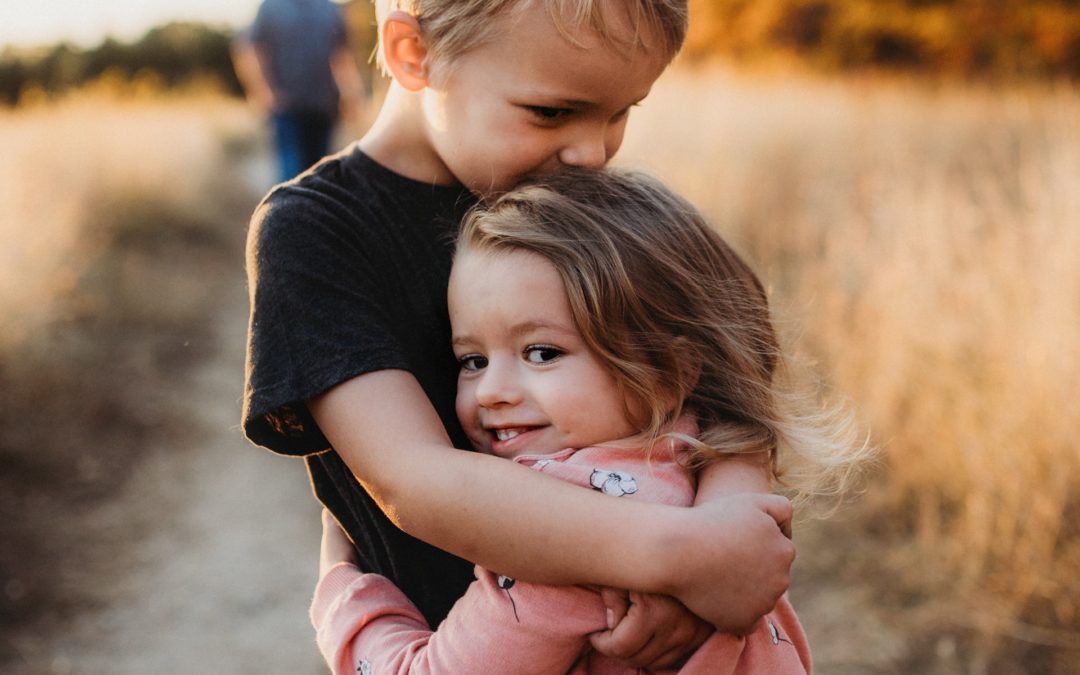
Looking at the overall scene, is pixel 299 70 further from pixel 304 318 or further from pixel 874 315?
pixel 304 318

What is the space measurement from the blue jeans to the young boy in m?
5.04

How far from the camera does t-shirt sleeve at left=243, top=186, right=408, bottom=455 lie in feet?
3.88

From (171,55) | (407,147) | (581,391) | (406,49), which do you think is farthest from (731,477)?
(171,55)

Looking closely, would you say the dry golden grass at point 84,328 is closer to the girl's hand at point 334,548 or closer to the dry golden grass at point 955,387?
the girl's hand at point 334,548

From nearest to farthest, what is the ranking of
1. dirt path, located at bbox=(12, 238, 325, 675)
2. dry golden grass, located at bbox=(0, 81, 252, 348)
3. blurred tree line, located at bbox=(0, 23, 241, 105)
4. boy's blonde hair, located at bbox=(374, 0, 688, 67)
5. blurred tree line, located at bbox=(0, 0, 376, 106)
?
boy's blonde hair, located at bbox=(374, 0, 688, 67) → dirt path, located at bbox=(12, 238, 325, 675) → dry golden grass, located at bbox=(0, 81, 252, 348) → blurred tree line, located at bbox=(0, 0, 376, 106) → blurred tree line, located at bbox=(0, 23, 241, 105)

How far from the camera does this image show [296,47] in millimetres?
6121

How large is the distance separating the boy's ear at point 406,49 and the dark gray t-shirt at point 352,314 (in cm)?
14

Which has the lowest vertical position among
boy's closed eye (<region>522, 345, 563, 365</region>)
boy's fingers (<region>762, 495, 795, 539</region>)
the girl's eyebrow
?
boy's fingers (<region>762, 495, 795, 539</region>)

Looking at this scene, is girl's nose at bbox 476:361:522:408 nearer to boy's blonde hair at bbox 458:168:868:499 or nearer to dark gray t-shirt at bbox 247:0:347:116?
boy's blonde hair at bbox 458:168:868:499

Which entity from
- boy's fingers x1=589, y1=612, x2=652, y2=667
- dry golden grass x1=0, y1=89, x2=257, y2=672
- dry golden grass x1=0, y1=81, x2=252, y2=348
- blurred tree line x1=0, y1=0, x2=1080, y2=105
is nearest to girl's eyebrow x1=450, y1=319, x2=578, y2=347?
boy's fingers x1=589, y1=612, x2=652, y2=667

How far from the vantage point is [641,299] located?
1.31 m

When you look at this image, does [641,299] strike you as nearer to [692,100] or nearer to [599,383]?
[599,383]

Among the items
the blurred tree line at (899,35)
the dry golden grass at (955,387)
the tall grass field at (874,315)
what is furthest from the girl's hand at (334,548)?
the blurred tree line at (899,35)

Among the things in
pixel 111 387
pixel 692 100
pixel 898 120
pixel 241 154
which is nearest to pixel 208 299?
pixel 111 387
